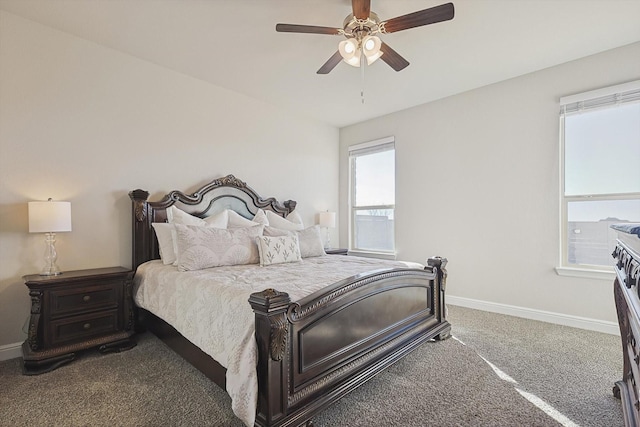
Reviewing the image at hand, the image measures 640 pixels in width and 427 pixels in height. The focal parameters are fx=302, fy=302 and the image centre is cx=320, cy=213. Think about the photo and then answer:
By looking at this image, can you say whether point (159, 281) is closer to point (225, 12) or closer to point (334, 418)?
point (334, 418)

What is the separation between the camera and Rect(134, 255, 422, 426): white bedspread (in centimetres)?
146

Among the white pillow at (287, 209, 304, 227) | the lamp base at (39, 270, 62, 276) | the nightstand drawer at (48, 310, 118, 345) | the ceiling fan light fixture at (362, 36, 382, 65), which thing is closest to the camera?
the ceiling fan light fixture at (362, 36, 382, 65)

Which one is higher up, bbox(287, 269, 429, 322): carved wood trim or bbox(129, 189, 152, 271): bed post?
bbox(129, 189, 152, 271): bed post

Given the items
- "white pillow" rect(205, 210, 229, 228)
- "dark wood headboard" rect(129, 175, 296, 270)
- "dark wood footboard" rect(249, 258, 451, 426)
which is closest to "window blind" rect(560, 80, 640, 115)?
"dark wood footboard" rect(249, 258, 451, 426)

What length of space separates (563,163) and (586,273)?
1.18m

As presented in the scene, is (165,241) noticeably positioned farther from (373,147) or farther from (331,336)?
(373,147)

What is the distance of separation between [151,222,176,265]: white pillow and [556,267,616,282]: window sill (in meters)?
3.98

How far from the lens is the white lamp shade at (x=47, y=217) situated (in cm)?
236

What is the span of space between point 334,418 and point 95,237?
2702 mm

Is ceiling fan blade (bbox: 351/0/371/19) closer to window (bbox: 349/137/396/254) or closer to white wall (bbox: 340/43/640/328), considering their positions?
white wall (bbox: 340/43/640/328)

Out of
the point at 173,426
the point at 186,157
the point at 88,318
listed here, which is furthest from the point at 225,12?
the point at 173,426

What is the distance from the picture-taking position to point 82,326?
8.10 feet

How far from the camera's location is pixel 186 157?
354 centimetres

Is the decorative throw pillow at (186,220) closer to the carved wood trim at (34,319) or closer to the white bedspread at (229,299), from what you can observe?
the white bedspread at (229,299)
